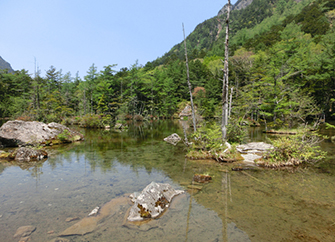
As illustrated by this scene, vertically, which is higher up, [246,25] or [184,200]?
[246,25]

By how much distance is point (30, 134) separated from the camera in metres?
13.2

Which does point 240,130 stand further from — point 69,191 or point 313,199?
point 69,191

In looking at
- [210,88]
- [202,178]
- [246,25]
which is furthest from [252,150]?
[246,25]

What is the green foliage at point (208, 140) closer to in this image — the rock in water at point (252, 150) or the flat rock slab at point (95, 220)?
the rock in water at point (252, 150)

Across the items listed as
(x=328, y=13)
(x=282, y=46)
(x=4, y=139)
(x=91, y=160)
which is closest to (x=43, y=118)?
(x=4, y=139)

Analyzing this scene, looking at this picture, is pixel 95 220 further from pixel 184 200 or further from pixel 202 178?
pixel 202 178

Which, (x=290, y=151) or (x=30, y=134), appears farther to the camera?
(x=30, y=134)

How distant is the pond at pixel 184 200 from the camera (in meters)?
3.87

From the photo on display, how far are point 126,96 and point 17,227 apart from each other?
146 feet

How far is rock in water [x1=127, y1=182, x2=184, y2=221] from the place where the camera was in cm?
446

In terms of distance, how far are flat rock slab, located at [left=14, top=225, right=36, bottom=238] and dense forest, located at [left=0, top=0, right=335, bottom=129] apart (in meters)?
18.1

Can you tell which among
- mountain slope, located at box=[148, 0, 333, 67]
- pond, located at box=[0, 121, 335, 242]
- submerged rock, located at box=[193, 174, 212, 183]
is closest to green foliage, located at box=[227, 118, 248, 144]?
pond, located at box=[0, 121, 335, 242]

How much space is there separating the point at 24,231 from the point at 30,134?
38.0 ft

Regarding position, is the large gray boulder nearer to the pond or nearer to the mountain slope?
the pond
